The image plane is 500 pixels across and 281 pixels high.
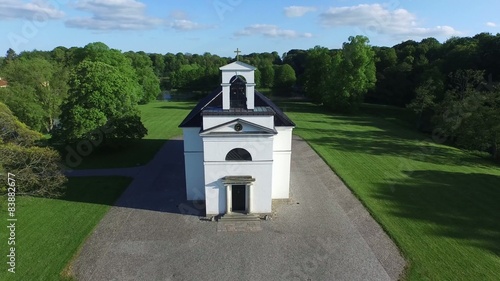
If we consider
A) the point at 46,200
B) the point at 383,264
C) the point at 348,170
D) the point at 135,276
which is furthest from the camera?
the point at 348,170

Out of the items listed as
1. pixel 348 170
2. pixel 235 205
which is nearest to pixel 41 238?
pixel 235 205

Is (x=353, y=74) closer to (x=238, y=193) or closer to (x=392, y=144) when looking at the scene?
(x=392, y=144)

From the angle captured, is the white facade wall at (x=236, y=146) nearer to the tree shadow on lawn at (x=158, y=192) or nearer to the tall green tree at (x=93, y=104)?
the tree shadow on lawn at (x=158, y=192)

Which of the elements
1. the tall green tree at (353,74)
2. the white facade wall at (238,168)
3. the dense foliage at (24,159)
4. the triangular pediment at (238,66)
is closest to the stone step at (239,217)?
the white facade wall at (238,168)

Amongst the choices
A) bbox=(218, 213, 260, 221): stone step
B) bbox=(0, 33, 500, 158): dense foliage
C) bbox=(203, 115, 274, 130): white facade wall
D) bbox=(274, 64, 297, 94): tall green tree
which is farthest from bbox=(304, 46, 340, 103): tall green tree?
bbox=(218, 213, 260, 221): stone step

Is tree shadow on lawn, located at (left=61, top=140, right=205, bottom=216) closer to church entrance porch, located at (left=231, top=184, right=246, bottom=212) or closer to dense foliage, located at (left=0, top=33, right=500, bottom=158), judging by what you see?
church entrance porch, located at (left=231, top=184, right=246, bottom=212)

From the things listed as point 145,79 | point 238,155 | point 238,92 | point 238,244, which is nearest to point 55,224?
point 238,244

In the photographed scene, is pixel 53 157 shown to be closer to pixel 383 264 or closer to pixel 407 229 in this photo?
pixel 383 264
